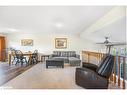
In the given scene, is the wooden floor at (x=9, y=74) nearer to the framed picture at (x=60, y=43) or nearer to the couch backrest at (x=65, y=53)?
the couch backrest at (x=65, y=53)

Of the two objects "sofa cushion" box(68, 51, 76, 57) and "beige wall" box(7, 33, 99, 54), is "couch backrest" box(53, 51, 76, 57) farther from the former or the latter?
"beige wall" box(7, 33, 99, 54)

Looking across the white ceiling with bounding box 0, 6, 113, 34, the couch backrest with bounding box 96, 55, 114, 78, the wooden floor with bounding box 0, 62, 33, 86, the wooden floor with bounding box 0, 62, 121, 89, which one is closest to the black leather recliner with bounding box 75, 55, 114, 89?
the couch backrest with bounding box 96, 55, 114, 78

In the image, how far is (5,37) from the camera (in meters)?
10.2

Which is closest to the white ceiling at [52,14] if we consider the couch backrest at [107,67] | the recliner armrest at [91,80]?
the couch backrest at [107,67]

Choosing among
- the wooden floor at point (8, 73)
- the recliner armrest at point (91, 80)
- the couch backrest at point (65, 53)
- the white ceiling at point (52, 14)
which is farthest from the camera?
the couch backrest at point (65, 53)

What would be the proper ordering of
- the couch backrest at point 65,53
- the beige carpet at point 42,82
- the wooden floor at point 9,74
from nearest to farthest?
the beige carpet at point 42,82, the wooden floor at point 9,74, the couch backrest at point 65,53

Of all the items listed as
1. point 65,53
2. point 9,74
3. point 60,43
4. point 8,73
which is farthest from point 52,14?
point 60,43

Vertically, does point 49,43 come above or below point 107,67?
above

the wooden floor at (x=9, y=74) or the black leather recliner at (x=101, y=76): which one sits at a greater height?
the black leather recliner at (x=101, y=76)

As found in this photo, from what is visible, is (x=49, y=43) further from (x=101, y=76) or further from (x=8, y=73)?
(x=101, y=76)
